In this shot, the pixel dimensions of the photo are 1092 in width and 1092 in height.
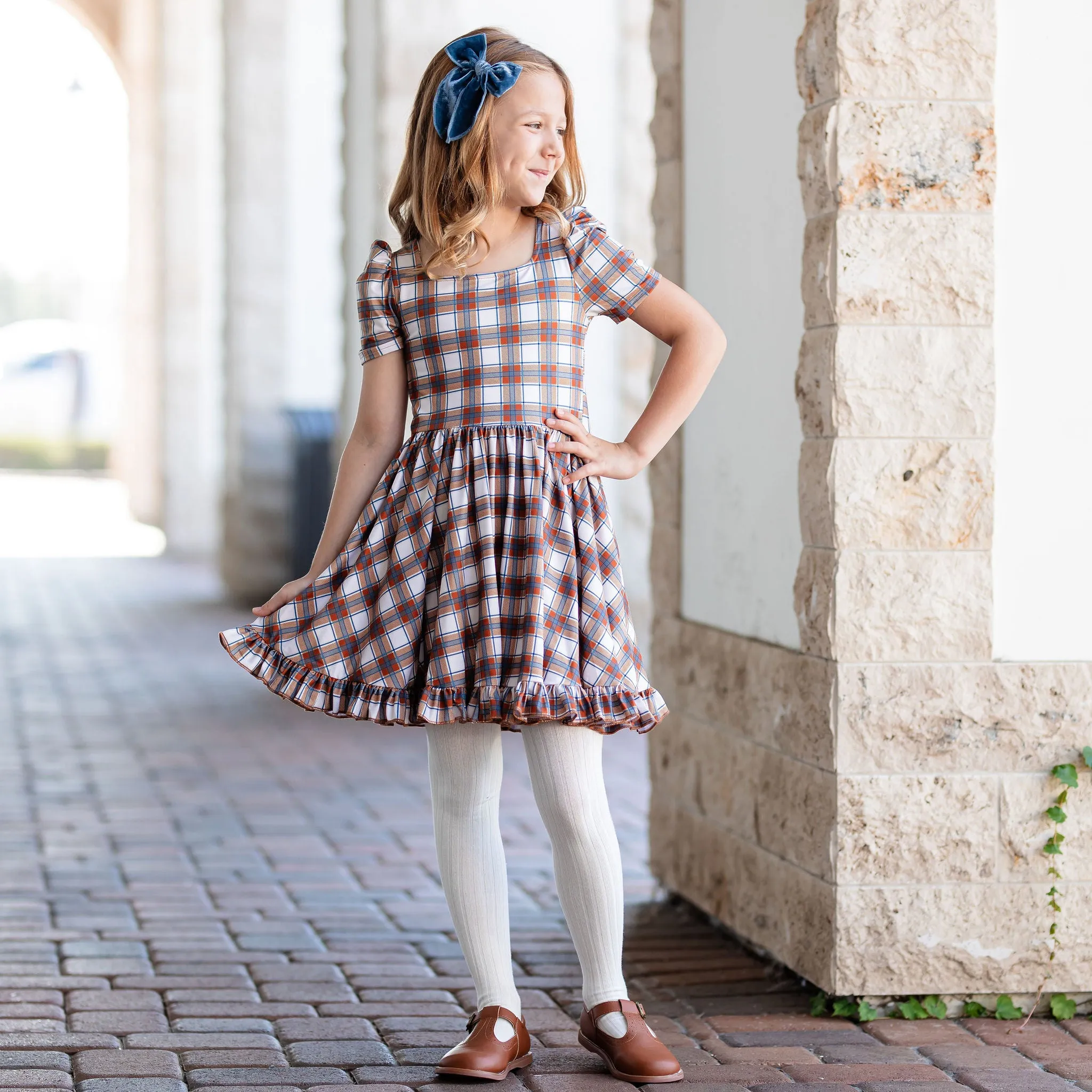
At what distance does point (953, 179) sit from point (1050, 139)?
8.0 inches

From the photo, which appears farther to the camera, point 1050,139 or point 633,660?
point 1050,139

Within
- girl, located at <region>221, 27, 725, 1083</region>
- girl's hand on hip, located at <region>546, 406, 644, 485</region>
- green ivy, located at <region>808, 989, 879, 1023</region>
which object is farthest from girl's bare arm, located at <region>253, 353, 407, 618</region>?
green ivy, located at <region>808, 989, 879, 1023</region>

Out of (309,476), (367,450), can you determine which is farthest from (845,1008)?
(309,476)

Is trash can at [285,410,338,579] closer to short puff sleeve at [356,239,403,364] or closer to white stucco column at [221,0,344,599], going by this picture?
white stucco column at [221,0,344,599]

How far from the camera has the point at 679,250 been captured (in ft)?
12.9

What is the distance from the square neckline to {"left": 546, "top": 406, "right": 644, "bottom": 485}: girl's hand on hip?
215 mm

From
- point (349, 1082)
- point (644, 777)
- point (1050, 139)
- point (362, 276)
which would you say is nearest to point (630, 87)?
point (644, 777)

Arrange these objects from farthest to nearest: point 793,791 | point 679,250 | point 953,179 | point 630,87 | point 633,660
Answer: point 630,87
point 679,250
point 793,791
point 953,179
point 633,660

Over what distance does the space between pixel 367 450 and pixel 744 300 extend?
1.11m

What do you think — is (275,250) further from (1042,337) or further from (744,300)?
(1042,337)

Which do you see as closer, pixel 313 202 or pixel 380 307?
pixel 380 307

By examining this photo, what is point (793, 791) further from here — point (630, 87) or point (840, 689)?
point (630, 87)

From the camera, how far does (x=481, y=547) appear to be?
257 cm

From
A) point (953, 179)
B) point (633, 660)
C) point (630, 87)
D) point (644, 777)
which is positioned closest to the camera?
point (633, 660)
